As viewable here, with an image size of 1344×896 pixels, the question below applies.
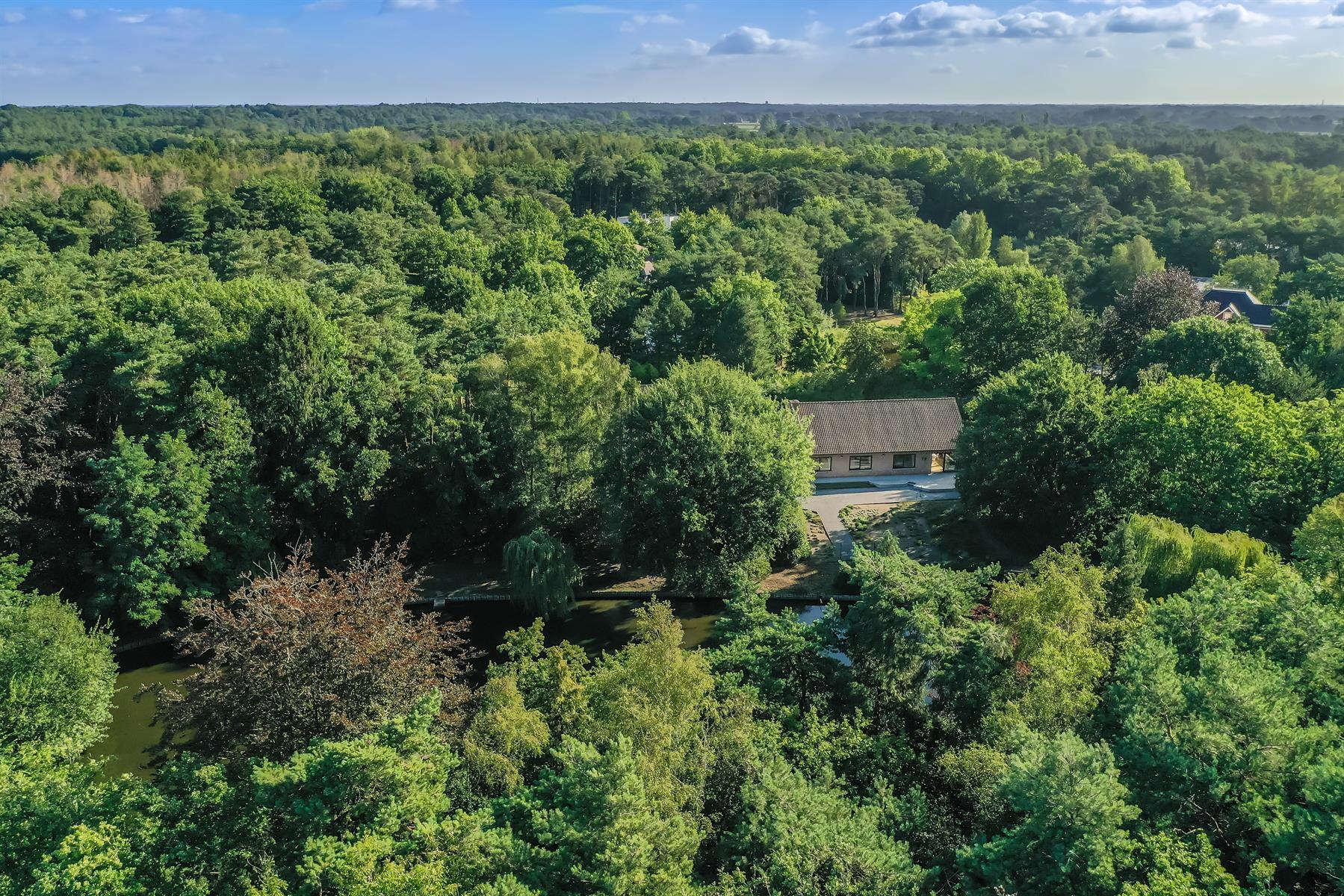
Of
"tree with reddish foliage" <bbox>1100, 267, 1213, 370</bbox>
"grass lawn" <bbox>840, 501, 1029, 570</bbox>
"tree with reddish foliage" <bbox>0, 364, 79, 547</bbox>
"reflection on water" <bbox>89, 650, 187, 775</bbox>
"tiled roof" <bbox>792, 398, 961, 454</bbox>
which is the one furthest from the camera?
"tree with reddish foliage" <bbox>1100, 267, 1213, 370</bbox>

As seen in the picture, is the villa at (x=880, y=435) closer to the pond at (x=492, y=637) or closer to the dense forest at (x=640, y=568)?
the dense forest at (x=640, y=568)

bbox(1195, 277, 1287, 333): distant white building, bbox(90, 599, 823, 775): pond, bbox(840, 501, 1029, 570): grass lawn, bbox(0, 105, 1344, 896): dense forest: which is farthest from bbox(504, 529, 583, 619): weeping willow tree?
bbox(1195, 277, 1287, 333): distant white building

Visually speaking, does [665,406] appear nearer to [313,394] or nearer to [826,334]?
[313,394]

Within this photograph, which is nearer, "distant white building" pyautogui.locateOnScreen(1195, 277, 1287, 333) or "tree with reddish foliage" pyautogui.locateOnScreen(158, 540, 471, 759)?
"tree with reddish foliage" pyautogui.locateOnScreen(158, 540, 471, 759)

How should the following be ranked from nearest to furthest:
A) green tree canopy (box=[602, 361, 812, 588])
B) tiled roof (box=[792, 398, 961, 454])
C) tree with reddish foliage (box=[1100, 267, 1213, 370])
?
green tree canopy (box=[602, 361, 812, 588]) → tiled roof (box=[792, 398, 961, 454]) → tree with reddish foliage (box=[1100, 267, 1213, 370])

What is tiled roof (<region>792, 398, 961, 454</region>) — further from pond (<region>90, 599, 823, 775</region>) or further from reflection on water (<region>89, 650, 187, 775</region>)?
reflection on water (<region>89, 650, 187, 775</region>)

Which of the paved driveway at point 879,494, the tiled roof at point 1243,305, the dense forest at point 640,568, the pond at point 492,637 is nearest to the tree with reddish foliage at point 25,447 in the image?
the dense forest at point 640,568
